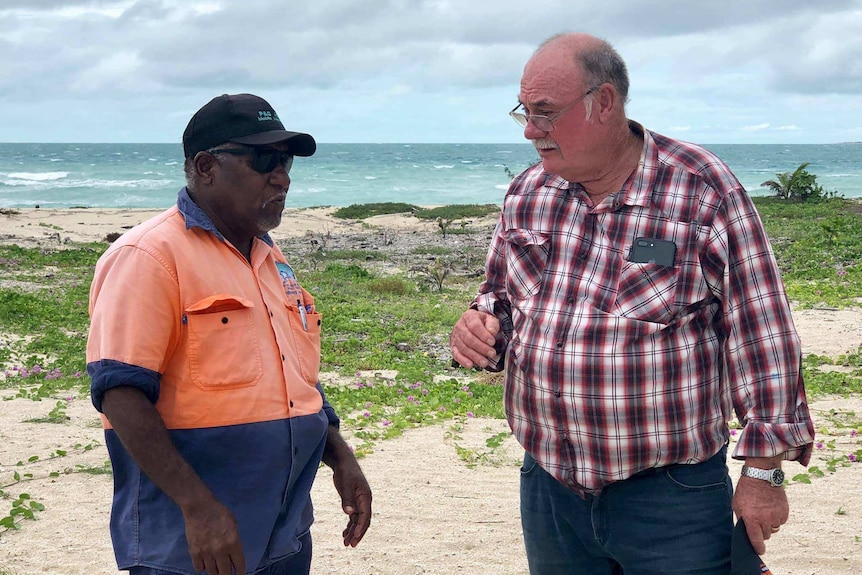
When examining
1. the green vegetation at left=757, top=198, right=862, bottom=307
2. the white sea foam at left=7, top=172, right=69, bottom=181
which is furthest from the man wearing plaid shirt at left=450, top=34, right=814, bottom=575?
the white sea foam at left=7, top=172, right=69, bottom=181

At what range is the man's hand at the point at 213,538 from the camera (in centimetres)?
236

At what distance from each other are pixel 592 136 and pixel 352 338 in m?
7.60

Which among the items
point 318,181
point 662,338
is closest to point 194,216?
point 662,338

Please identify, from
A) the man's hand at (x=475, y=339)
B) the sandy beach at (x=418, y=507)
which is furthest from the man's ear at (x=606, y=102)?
the sandy beach at (x=418, y=507)

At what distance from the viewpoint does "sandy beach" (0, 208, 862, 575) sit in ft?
15.6

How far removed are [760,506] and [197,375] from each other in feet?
5.16

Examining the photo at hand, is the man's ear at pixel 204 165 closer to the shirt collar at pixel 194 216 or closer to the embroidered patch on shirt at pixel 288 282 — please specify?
the shirt collar at pixel 194 216

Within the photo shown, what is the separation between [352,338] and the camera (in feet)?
33.1

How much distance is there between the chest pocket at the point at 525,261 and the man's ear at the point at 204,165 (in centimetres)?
93

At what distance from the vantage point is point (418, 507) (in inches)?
219

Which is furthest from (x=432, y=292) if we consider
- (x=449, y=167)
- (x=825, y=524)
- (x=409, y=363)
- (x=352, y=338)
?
(x=449, y=167)

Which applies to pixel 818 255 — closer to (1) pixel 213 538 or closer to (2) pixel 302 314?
(2) pixel 302 314

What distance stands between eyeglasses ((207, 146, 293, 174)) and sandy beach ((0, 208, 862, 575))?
2.73 m

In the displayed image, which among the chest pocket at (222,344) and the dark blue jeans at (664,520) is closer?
the chest pocket at (222,344)
